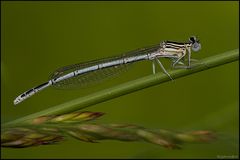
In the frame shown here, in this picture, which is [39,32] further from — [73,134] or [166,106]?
[73,134]

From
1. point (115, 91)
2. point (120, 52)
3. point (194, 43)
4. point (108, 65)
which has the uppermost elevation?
point (120, 52)

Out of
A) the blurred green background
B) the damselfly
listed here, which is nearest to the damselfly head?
the damselfly

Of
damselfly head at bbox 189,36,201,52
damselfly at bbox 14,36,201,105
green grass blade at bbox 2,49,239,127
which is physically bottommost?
green grass blade at bbox 2,49,239,127

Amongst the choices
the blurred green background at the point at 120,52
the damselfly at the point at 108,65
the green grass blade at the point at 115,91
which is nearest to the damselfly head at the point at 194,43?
the damselfly at the point at 108,65

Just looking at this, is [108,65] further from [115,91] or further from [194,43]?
[115,91]

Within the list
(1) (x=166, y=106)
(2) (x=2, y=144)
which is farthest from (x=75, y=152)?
(2) (x=2, y=144)

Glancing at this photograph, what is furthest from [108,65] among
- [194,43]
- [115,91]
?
[115,91]

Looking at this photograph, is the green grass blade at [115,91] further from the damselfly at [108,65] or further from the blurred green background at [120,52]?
the blurred green background at [120,52]

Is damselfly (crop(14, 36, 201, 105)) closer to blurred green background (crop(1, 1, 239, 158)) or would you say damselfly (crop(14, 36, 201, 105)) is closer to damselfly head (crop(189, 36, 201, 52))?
damselfly head (crop(189, 36, 201, 52))

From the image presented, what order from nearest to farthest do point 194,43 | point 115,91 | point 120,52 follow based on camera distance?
point 115,91 → point 194,43 → point 120,52
